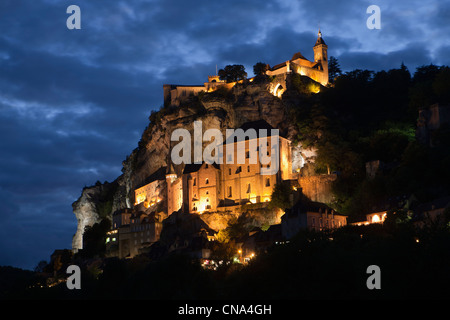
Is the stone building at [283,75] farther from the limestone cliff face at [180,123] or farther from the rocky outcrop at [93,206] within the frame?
the rocky outcrop at [93,206]

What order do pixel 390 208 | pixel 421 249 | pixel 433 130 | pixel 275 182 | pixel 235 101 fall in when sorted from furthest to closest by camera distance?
pixel 235 101, pixel 275 182, pixel 433 130, pixel 390 208, pixel 421 249

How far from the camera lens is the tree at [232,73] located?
Answer: 86500mm

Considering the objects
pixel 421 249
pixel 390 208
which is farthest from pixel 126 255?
pixel 421 249

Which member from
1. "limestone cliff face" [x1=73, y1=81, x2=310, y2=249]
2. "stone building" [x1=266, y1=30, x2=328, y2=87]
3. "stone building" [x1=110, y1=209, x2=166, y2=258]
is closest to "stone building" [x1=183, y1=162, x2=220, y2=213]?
"stone building" [x1=110, y1=209, x2=166, y2=258]

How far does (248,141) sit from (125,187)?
2908cm

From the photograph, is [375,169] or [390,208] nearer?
[390,208]

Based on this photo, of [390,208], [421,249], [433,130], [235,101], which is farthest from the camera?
[235,101]

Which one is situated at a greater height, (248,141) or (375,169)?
(248,141)

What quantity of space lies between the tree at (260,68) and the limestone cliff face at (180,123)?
5255 mm

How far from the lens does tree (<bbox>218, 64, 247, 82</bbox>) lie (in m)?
86.5

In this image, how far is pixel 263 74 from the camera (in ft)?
267

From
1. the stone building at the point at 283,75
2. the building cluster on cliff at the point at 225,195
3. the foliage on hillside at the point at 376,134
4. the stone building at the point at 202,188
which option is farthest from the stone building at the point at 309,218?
the stone building at the point at 283,75

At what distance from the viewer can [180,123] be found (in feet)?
264

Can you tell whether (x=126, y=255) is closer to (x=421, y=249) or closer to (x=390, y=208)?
(x=390, y=208)
